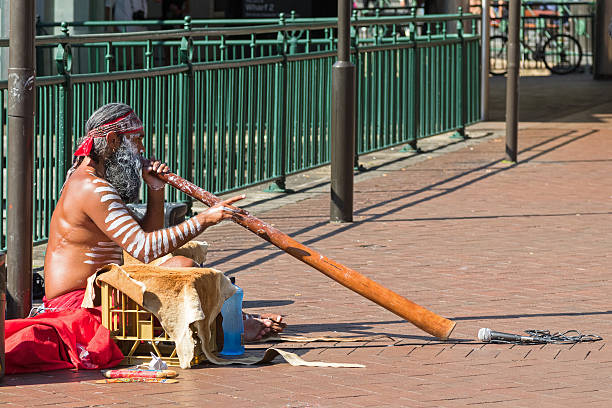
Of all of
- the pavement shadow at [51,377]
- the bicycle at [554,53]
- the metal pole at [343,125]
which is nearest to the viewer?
the pavement shadow at [51,377]

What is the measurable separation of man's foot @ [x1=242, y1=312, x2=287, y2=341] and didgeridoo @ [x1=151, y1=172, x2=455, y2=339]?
0.36 m

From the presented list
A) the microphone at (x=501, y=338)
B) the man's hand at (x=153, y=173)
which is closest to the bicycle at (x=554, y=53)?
the microphone at (x=501, y=338)

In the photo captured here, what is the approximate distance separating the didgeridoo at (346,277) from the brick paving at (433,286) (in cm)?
10

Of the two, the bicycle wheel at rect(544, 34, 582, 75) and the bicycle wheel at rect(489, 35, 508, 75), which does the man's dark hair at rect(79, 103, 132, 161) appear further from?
the bicycle wheel at rect(544, 34, 582, 75)

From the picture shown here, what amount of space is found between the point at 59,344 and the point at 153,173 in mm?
908

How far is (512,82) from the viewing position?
1300 cm

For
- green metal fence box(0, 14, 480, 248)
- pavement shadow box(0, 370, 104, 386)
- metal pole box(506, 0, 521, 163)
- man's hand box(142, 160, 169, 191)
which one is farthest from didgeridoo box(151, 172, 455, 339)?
metal pole box(506, 0, 521, 163)

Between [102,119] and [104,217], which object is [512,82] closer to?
[102,119]

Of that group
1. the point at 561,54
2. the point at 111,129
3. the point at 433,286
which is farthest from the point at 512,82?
the point at 561,54

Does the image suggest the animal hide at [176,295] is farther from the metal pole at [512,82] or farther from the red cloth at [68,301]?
the metal pole at [512,82]

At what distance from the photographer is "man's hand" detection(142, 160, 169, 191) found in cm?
567

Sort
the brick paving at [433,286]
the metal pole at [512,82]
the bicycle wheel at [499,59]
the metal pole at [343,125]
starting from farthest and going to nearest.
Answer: the bicycle wheel at [499,59] → the metal pole at [512,82] → the metal pole at [343,125] → the brick paving at [433,286]

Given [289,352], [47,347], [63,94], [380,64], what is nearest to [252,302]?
[289,352]

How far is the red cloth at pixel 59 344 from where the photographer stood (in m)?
5.27
